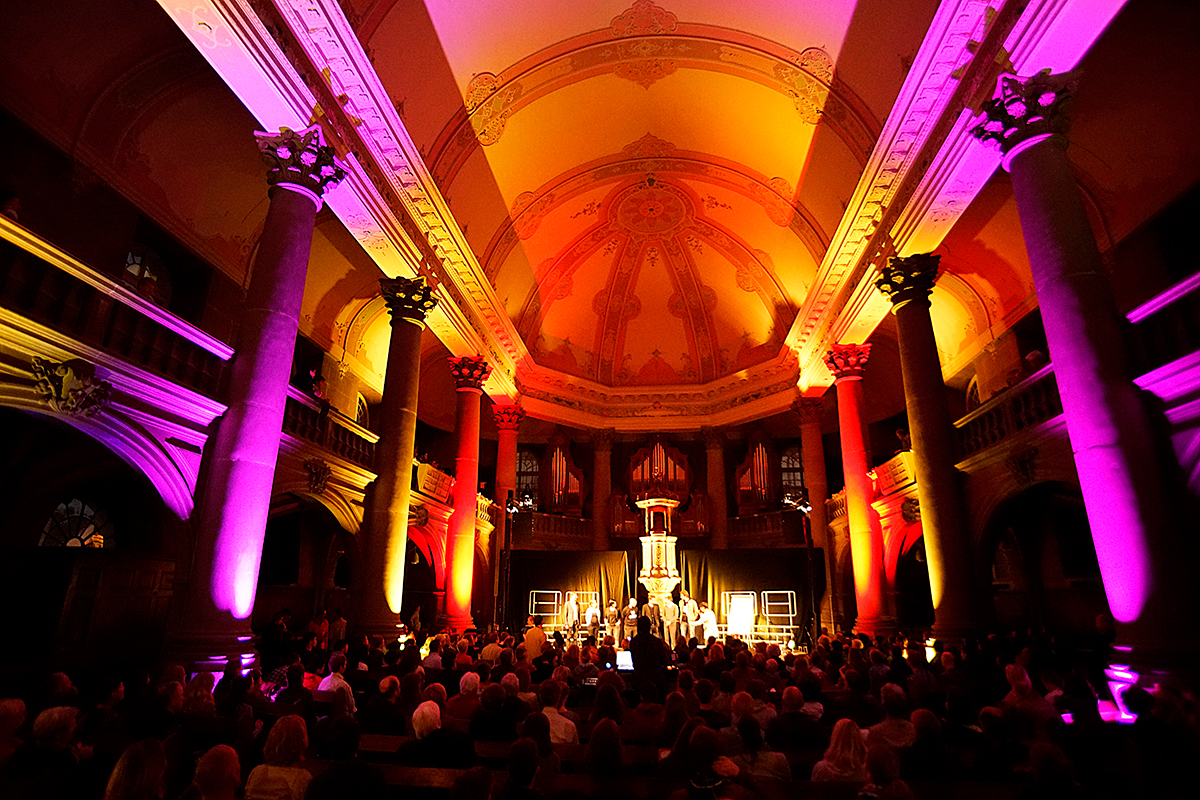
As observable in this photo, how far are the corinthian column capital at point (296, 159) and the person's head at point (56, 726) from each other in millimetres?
7416

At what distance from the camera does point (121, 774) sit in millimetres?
3014

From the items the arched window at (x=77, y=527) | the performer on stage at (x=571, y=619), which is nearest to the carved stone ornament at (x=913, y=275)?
the performer on stage at (x=571, y=619)

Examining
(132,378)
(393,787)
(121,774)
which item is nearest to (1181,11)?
(393,787)

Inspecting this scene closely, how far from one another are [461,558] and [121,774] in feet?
45.7

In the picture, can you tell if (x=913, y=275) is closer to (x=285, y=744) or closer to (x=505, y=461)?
(x=285, y=744)

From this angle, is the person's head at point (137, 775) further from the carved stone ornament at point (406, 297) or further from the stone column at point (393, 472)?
the carved stone ornament at point (406, 297)

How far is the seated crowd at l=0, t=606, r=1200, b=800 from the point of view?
10.5 feet

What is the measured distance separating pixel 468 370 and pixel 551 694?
42.4 feet

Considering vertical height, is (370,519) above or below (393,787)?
above

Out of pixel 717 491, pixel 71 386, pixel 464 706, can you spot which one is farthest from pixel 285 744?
pixel 717 491

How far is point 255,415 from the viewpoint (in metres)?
8.41

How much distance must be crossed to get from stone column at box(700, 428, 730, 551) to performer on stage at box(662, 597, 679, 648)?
6.37 meters

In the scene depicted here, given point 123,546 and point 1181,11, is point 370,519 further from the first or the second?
point 1181,11

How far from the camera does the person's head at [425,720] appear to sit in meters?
5.09
